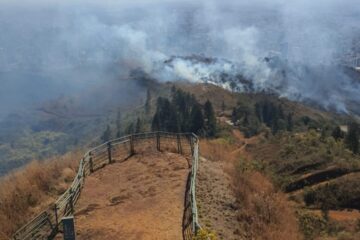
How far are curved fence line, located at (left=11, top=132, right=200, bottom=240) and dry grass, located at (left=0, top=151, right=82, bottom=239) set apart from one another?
2.98 feet

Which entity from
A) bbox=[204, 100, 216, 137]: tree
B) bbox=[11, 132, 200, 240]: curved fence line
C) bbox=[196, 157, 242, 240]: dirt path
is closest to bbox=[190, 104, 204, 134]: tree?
bbox=[204, 100, 216, 137]: tree

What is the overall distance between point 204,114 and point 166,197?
61.9 m

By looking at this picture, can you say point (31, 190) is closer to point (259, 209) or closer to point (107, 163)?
point (107, 163)

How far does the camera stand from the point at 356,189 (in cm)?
3316

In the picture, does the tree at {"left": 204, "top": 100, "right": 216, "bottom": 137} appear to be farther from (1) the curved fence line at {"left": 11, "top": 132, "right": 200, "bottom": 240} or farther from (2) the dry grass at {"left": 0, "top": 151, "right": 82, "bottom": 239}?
(2) the dry grass at {"left": 0, "top": 151, "right": 82, "bottom": 239}

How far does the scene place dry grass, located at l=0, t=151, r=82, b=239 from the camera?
20997 mm

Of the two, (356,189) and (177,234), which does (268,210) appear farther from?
(356,189)

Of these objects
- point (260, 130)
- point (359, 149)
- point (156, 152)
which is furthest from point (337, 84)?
point (156, 152)

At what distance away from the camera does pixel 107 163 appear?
89.8 feet

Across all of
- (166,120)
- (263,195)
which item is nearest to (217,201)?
(263,195)

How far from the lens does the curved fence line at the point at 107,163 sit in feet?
62.6

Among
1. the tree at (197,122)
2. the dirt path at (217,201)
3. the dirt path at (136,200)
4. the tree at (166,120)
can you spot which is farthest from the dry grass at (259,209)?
the tree at (166,120)

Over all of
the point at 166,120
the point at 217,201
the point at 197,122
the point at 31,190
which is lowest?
the point at 166,120

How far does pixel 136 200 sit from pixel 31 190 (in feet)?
15.8
